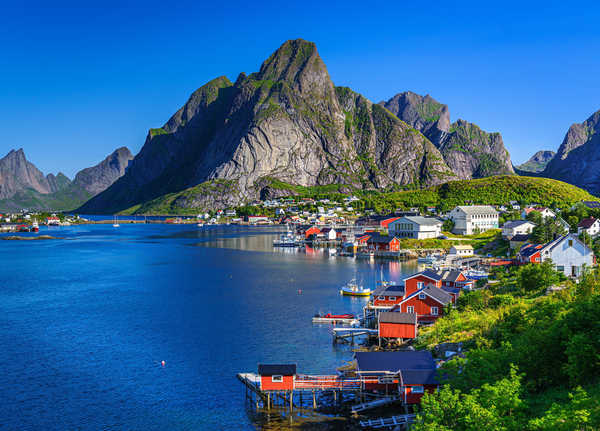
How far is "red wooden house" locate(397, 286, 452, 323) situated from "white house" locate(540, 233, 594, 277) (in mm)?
15184

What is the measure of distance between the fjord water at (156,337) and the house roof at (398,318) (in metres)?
3.97

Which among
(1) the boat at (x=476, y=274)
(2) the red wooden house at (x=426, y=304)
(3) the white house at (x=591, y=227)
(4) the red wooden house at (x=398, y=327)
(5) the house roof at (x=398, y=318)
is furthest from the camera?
(3) the white house at (x=591, y=227)

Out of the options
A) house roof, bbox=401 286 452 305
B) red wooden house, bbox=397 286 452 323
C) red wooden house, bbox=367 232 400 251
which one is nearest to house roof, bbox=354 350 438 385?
red wooden house, bbox=397 286 452 323

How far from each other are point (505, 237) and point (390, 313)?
62.3 m

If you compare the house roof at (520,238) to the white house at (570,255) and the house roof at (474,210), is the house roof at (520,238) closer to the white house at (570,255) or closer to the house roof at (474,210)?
the white house at (570,255)

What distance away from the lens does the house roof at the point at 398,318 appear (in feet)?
134

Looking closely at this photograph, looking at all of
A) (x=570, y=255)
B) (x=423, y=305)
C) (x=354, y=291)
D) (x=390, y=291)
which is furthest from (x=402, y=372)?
(x=570, y=255)

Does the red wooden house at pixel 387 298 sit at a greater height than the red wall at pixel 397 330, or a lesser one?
greater

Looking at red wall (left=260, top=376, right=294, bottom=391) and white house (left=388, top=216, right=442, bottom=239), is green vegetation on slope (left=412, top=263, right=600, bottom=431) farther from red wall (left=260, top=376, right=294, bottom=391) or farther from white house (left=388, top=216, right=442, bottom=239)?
white house (left=388, top=216, right=442, bottom=239)

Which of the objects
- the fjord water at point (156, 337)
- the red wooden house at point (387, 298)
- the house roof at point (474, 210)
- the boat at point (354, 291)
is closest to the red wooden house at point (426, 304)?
the red wooden house at point (387, 298)

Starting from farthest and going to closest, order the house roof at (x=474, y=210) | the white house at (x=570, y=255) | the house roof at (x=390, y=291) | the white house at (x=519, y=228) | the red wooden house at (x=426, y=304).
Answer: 1. the house roof at (x=474, y=210)
2. the white house at (x=519, y=228)
3. the white house at (x=570, y=255)
4. the house roof at (x=390, y=291)
5. the red wooden house at (x=426, y=304)

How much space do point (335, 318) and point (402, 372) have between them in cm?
2051

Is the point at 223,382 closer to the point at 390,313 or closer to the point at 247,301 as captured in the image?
the point at 390,313

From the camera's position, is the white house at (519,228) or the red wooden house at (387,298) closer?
the red wooden house at (387,298)
